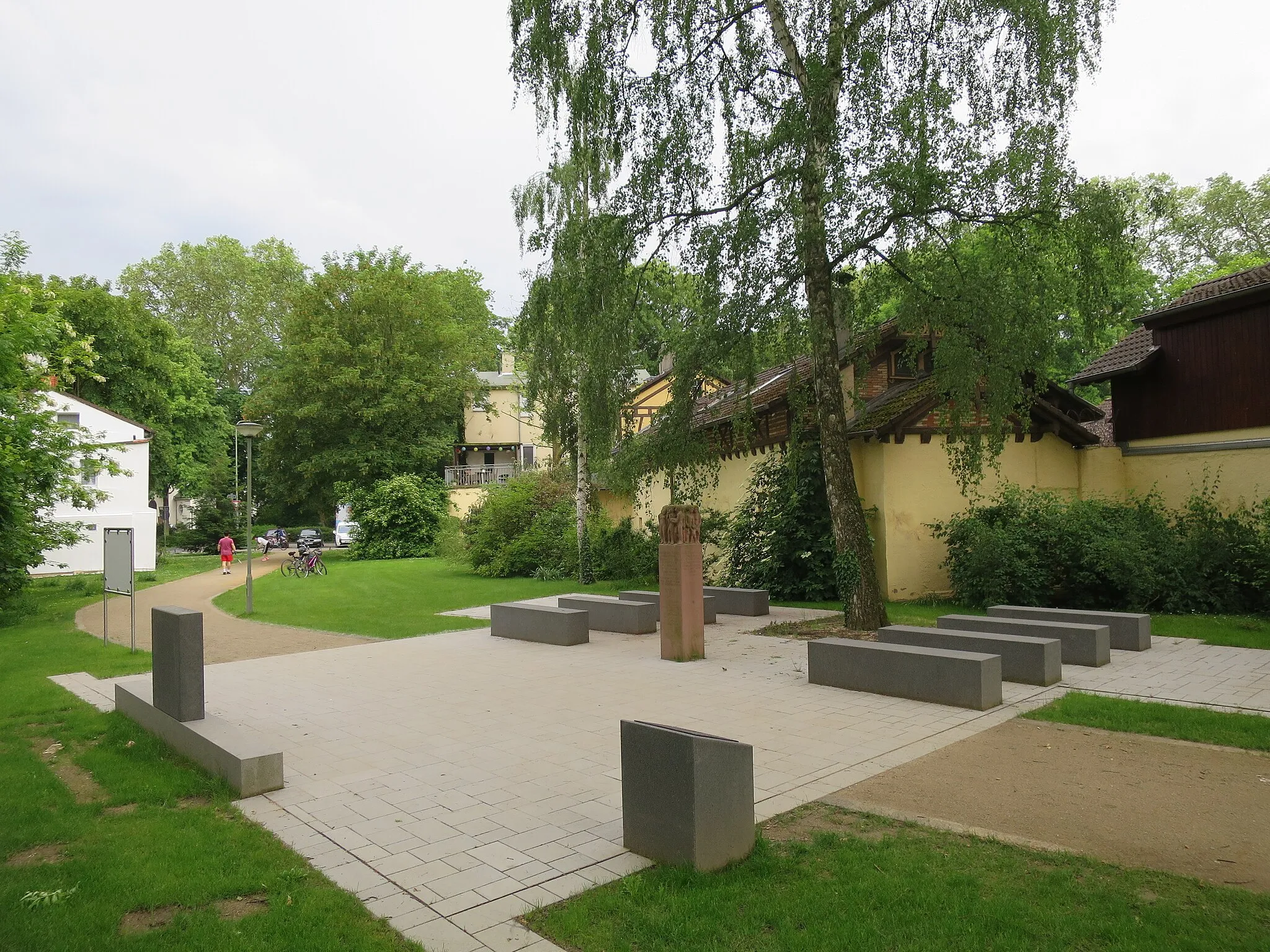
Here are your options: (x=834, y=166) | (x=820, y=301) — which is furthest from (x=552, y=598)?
(x=834, y=166)

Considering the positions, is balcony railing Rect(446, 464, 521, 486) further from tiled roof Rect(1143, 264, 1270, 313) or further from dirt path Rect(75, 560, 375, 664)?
tiled roof Rect(1143, 264, 1270, 313)

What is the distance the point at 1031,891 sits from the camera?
13.5ft

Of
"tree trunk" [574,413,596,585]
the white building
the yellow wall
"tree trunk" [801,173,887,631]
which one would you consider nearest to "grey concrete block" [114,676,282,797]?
"tree trunk" [801,173,887,631]

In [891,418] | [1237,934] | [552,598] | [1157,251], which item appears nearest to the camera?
[1237,934]

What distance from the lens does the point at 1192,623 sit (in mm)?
13680

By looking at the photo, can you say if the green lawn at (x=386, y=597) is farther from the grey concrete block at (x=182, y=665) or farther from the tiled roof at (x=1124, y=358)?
the tiled roof at (x=1124, y=358)

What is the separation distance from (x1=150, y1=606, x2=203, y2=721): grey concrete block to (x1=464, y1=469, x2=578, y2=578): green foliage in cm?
1792

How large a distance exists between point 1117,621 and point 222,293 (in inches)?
2559

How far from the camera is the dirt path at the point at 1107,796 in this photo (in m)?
4.70

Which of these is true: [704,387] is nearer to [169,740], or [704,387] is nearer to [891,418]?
[891,418]

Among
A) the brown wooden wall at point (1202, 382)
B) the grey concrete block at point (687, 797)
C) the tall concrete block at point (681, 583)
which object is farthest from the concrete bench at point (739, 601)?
the grey concrete block at point (687, 797)

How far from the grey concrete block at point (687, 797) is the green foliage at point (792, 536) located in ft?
41.0

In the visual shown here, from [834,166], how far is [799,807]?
332 inches

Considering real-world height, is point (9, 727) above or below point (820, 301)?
below
